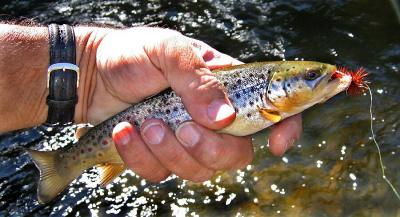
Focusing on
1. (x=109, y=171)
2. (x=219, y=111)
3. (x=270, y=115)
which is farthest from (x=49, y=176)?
(x=270, y=115)

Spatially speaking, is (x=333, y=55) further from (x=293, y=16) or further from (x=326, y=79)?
(x=326, y=79)

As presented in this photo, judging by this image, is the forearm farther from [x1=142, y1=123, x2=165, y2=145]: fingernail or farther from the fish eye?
the fish eye

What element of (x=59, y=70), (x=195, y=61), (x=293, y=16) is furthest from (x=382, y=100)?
(x=59, y=70)

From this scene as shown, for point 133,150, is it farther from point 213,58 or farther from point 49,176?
point 213,58

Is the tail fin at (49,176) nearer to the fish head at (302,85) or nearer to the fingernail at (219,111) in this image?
the fingernail at (219,111)

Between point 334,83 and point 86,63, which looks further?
point 86,63

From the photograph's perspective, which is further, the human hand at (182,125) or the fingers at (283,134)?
the fingers at (283,134)

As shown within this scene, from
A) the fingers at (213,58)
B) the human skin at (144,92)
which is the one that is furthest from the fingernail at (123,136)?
the fingers at (213,58)
